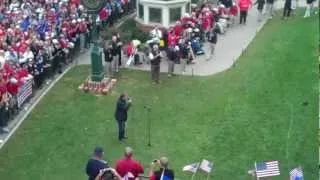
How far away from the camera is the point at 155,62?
79.9 feet

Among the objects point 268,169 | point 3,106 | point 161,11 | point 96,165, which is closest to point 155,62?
point 161,11

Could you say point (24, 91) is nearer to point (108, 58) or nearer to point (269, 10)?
point (108, 58)

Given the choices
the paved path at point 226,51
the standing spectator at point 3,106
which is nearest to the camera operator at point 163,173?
the standing spectator at point 3,106

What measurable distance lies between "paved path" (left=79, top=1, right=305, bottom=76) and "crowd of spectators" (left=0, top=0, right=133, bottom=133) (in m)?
1.39

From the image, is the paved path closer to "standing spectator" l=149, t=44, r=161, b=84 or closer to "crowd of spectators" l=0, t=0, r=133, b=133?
"crowd of spectators" l=0, t=0, r=133, b=133

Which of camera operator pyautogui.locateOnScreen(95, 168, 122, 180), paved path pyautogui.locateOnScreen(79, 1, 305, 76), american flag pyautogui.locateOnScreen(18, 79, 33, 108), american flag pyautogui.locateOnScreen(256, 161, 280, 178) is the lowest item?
american flag pyautogui.locateOnScreen(256, 161, 280, 178)

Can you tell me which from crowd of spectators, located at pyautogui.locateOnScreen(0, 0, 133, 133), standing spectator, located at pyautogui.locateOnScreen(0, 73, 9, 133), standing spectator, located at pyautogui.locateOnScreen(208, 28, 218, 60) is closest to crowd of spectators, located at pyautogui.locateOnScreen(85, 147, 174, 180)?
standing spectator, located at pyautogui.locateOnScreen(0, 73, 9, 133)

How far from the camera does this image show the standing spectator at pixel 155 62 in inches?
958

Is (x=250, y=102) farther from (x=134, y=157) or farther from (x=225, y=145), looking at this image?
(x=134, y=157)

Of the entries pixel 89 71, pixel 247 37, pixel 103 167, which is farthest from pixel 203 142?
pixel 247 37

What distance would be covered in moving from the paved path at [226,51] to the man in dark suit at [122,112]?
651 centimetres

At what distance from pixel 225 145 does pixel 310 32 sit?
40.0ft

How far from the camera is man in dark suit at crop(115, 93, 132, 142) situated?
19.5 meters

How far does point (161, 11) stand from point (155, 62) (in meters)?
5.82
